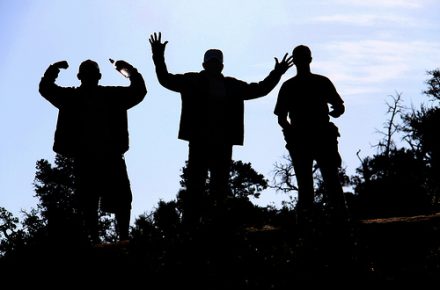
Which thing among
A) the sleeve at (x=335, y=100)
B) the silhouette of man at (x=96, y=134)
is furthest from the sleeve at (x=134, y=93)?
the sleeve at (x=335, y=100)

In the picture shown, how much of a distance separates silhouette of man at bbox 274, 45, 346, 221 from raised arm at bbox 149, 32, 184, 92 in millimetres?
1388

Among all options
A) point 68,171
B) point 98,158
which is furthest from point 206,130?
point 68,171

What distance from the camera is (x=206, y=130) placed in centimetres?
659

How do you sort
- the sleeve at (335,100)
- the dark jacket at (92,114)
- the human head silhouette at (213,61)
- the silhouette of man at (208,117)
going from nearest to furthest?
the silhouette of man at (208,117), the dark jacket at (92,114), the sleeve at (335,100), the human head silhouette at (213,61)

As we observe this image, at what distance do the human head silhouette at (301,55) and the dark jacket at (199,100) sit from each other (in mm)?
658

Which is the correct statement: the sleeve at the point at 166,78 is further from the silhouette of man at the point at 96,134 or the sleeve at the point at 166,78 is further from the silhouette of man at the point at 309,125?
the silhouette of man at the point at 309,125

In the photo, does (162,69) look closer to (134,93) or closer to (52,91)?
(134,93)

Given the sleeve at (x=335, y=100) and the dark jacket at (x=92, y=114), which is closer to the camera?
the dark jacket at (x=92, y=114)

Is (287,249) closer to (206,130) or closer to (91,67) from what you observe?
(206,130)

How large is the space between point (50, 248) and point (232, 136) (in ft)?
9.15

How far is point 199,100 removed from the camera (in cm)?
676

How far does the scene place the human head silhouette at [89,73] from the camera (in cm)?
673

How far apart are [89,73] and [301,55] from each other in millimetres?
2858

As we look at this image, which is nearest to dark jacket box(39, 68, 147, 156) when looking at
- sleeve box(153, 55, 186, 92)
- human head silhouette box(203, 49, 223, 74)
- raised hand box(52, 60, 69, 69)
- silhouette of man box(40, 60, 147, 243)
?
silhouette of man box(40, 60, 147, 243)
